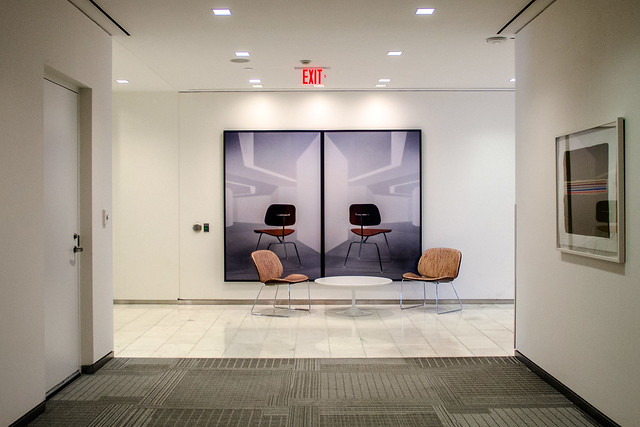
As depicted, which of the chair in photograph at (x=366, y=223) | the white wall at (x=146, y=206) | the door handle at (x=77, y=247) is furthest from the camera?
the white wall at (x=146, y=206)

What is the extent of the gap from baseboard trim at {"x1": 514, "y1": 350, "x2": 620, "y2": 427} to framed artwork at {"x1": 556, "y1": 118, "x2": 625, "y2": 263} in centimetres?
105

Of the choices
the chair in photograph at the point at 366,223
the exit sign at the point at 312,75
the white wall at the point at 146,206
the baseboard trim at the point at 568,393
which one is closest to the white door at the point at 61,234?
the exit sign at the point at 312,75

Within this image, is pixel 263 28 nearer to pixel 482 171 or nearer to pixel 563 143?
pixel 563 143

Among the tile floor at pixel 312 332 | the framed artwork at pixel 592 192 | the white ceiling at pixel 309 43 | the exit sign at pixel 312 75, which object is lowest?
the tile floor at pixel 312 332

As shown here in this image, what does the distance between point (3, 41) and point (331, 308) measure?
18.1 feet

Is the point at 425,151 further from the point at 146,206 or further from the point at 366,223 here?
the point at 146,206

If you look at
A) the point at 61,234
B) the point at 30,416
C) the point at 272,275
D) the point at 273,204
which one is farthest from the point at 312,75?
the point at 30,416

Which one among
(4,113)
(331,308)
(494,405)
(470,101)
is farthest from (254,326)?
(470,101)

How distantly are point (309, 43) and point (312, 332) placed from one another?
326cm

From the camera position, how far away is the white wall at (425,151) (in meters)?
8.13

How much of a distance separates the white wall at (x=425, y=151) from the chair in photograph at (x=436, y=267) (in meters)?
0.28

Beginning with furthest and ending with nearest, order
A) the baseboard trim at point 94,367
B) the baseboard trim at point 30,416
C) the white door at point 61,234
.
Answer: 1. the baseboard trim at point 94,367
2. the white door at point 61,234
3. the baseboard trim at point 30,416

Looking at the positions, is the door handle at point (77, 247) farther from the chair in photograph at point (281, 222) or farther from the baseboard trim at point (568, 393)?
the baseboard trim at point (568, 393)

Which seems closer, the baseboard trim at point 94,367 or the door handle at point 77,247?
the door handle at point 77,247
